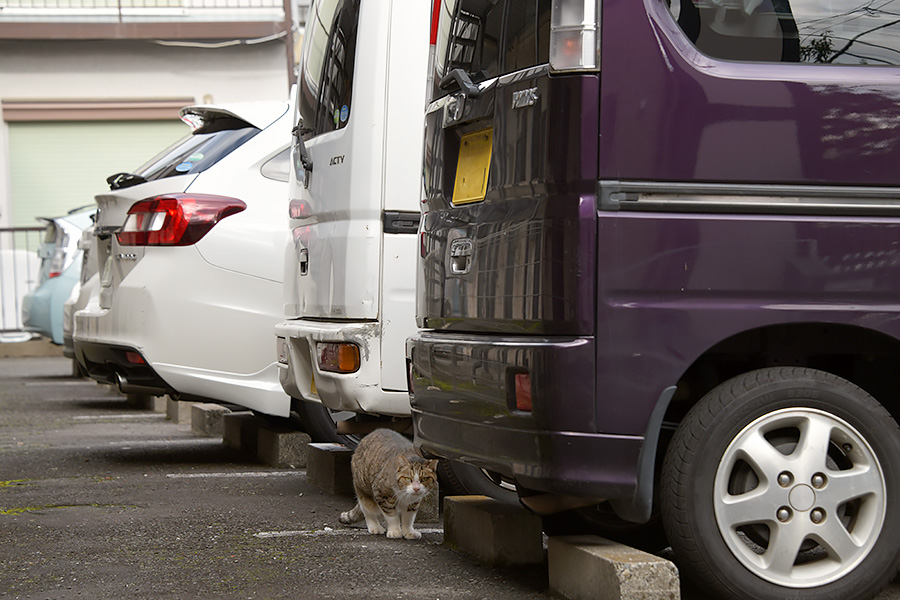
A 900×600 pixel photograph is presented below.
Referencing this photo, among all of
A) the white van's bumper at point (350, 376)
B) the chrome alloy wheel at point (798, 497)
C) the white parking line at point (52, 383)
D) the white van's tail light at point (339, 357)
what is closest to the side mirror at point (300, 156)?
the white van's bumper at point (350, 376)

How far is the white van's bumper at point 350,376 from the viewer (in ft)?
17.0

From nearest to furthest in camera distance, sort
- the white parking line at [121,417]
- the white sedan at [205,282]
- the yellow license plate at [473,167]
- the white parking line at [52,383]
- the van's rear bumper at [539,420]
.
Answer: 1. the van's rear bumper at [539,420]
2. the yellow license plate at [473,167]
3. the white sedan at [205,282]
4. the white parking line at [121,417]
5. the white parking line at [52,383]

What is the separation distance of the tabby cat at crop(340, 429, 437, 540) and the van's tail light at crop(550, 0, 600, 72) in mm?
1957

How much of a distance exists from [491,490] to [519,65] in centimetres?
203

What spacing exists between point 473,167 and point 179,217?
3.09 m

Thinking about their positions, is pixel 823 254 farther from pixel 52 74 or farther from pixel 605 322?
pixel 52 74

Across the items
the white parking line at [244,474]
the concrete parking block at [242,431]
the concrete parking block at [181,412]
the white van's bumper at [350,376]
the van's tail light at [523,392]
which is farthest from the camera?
the concrete parking block at [181,412]

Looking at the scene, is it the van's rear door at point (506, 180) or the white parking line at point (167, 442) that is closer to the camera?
the van's rear door at point (506, 180)

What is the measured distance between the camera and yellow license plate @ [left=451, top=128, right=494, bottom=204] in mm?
4010

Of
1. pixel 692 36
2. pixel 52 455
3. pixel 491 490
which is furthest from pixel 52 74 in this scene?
pixel 692 36

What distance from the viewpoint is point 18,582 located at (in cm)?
435

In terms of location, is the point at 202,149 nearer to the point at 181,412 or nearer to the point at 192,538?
the point at 192,538

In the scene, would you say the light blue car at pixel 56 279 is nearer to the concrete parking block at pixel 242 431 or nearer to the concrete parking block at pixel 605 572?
the concrete parking block at pixel 242 431

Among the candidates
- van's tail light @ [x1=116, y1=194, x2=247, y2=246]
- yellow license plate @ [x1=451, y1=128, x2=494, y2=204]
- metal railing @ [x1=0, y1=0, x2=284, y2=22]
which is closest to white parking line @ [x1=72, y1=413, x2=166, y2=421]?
van's tail light @ [x1=116, y1=194, x2=247, y2=246]
